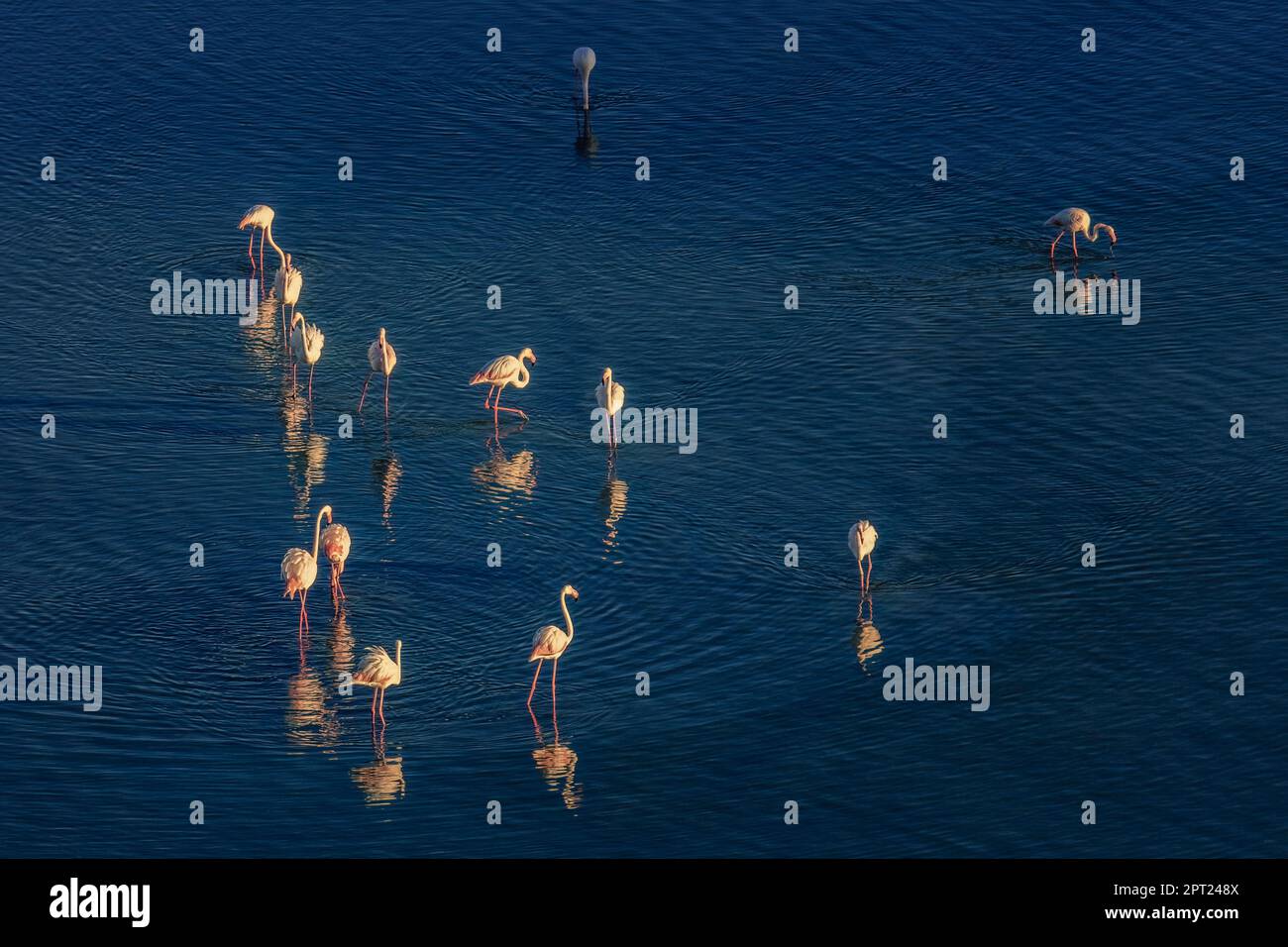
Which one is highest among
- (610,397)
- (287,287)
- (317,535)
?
(287,287)

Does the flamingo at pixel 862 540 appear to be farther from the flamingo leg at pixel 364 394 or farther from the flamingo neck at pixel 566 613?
the flamingo leg at pixel 364 394

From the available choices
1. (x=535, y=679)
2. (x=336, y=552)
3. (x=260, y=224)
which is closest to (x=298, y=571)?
(x=336, y=552)

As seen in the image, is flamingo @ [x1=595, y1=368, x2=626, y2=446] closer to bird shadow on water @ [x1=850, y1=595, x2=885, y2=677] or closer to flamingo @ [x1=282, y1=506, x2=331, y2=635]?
bird shadow on water @ [x1=850, y1=595, x2=885, y2=677]

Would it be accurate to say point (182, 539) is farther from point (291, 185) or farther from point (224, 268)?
point (291, 185)

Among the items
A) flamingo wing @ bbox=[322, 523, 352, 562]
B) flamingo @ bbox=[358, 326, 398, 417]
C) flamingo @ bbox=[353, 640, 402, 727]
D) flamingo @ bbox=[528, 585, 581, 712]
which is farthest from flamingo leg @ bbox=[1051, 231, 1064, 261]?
flamingo @ bbox=[353, 640, 402, 727]

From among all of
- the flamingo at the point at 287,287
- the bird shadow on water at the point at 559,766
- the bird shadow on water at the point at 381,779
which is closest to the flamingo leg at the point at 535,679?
the bird shadow on water at the point at 559,766

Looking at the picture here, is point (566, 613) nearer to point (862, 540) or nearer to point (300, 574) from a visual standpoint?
point (300, 574)
